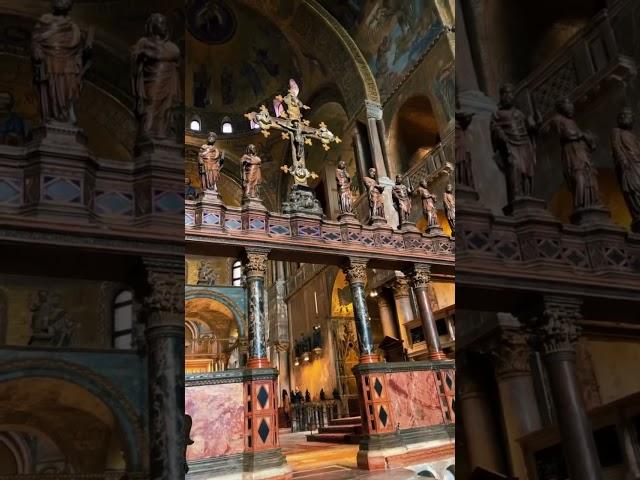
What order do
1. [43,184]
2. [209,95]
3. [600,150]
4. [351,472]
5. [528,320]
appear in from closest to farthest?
[528,320], [43,184], [351,472], [600,150], [209,95]

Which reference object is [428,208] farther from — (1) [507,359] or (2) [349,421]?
(1) [507,359]

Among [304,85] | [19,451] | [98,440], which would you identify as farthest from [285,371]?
[98,440]

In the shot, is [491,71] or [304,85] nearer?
[491,71]

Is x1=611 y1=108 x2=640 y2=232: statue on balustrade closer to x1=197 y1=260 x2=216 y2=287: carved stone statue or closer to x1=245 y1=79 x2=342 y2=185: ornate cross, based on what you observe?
x1=245 y1=79 x2=342 y2=185: ornate cross

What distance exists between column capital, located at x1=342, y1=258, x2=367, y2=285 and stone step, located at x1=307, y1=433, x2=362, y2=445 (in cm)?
173

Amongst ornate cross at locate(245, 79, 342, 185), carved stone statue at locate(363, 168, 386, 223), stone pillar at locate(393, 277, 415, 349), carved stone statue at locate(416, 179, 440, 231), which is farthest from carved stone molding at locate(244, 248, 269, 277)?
stone pillar at locate(393, 277, 415, 349)

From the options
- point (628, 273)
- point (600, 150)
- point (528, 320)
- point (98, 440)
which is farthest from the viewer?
point (600, 150)

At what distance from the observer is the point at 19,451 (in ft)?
16.0

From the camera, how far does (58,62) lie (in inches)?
105

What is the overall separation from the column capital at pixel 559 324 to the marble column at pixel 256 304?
329cm

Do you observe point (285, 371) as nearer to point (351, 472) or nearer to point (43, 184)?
point (351, 472)

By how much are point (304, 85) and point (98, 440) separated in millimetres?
9776

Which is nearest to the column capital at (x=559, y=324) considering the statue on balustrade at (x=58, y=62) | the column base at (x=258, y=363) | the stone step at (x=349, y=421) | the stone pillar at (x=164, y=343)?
the stone pillar at (x=164, y=343)

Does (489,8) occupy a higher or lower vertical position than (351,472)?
higher
